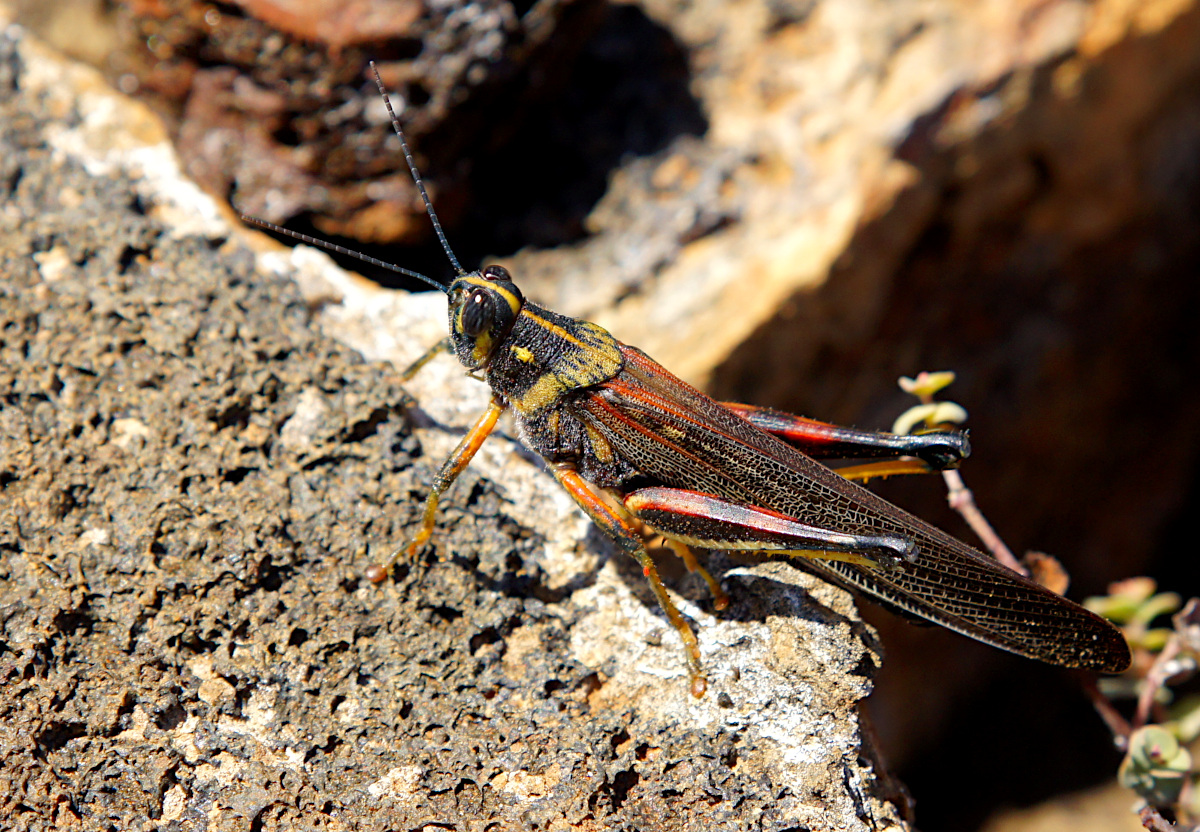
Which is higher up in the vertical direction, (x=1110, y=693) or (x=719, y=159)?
(x=719, y=159)

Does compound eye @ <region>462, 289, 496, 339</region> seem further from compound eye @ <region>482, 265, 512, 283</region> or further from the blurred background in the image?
the blurred background

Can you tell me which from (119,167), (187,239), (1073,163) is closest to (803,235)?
(1073,163)

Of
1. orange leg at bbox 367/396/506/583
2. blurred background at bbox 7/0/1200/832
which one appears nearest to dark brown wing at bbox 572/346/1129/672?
orange leg at bbox 367/396/506/583

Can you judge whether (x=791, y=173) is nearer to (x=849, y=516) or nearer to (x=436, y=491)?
(x=849, y=516)

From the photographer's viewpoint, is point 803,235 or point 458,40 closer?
point 458,40

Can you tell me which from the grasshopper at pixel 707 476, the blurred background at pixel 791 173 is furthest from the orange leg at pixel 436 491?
the blurred background at pixel 791 173

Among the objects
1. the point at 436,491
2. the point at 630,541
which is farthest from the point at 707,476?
the point at 436,491

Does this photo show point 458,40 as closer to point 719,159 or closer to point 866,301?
point 719,159
